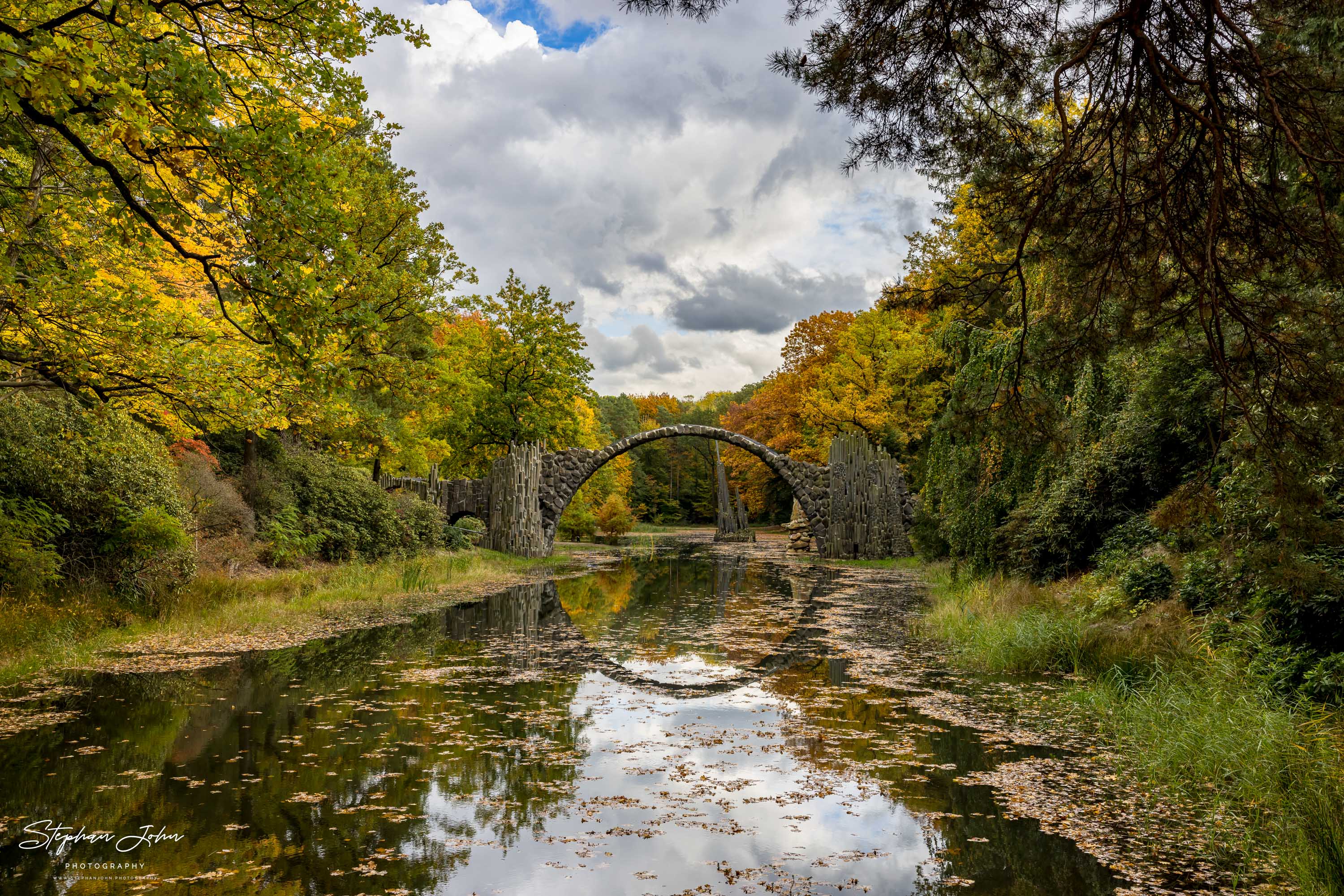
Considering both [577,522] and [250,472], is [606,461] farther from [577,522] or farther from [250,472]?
[577,522]

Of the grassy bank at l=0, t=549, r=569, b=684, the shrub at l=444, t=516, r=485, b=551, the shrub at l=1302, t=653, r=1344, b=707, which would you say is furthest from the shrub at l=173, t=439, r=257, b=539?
the shrub at l=1302, t=653, r=1344, b=707

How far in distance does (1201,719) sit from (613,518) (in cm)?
2874

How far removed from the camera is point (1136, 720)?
517 centimetres

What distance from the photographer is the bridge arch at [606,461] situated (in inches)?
822

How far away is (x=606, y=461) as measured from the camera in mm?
21438

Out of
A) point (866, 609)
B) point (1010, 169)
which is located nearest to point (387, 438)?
point (866, 609)

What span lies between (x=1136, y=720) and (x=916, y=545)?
11386mm

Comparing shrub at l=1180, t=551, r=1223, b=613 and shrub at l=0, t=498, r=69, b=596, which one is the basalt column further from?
shrub at l=0, t=498, r=69, b=596

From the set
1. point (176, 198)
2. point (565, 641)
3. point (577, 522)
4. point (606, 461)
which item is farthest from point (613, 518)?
point (176, 198)

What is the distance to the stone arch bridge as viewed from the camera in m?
19.9

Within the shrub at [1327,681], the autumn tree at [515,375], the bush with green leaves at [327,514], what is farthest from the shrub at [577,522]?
the shrub at [1327,681]

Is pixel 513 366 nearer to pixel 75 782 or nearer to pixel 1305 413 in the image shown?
pixel 75 782

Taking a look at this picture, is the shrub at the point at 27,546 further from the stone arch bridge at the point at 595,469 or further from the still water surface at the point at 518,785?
the stone arch bridge at the point at 595,469

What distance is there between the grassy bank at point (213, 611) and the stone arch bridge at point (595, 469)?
212 inches
